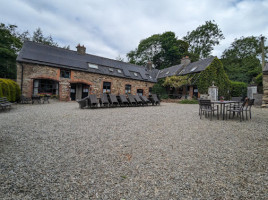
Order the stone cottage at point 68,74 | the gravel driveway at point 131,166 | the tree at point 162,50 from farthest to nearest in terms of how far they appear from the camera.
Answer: the tree at point 162,50, the stone cottage at point 68,74, the gravel driveway at point 131,166

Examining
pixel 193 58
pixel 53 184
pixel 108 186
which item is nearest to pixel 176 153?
pixel 108 186

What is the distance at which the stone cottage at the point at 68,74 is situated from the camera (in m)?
11.5

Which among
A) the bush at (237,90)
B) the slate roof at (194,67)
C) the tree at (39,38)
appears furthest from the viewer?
the tree at (39,38)

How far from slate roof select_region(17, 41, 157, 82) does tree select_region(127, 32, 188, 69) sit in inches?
571

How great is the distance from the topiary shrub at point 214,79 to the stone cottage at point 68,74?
7815 mm

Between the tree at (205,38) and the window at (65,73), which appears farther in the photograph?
the tree at (205,38)

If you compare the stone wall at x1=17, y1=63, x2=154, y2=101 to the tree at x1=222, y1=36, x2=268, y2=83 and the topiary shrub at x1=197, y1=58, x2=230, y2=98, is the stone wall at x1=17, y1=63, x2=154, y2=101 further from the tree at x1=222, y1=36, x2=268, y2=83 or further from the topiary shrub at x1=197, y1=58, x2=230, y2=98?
the tree at x1=222, y1=36, x2=268, y2=83

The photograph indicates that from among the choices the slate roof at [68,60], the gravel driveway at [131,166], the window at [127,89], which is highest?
the slate roof at [68,60]

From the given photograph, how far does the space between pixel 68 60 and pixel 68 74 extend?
1.75 metres

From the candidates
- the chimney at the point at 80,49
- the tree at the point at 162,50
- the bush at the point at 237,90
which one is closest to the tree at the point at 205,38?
the tree at the point at 162,50

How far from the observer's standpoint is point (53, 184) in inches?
61.2

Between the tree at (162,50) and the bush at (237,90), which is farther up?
the tree at (162,50)

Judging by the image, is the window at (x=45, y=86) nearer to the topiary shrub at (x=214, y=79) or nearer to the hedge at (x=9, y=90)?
the hedge at (x=9, y=90)

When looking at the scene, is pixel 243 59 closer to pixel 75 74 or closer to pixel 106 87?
pixel 106 87
